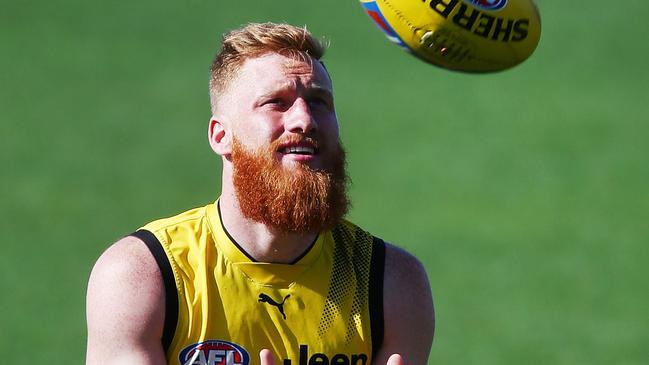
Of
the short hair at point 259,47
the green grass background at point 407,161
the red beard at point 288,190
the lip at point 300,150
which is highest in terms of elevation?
the short hair at point 259,47

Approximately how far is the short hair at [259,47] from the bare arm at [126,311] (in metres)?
0.94

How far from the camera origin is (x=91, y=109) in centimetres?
1905

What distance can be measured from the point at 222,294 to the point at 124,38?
15868 millimetres

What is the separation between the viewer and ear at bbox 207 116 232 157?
6.46 metres

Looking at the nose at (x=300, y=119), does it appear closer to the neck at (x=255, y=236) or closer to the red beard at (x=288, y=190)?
the red beard at (x=288, y=190)

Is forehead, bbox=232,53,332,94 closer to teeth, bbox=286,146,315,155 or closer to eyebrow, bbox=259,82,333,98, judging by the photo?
eyebrow, bbox=259,82,333,98

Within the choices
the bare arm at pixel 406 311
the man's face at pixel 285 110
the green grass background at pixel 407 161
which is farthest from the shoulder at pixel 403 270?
the green grass background at pixel 407 161

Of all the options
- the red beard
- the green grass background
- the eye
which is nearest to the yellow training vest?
the red beard

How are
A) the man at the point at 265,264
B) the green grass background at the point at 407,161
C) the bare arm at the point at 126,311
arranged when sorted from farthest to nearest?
the green grass background at the point at 407,161 → the man at the point at 265,264 → the bare arm at the point at 126,311

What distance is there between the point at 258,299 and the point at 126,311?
632mm

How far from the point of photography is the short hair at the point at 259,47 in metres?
6.45

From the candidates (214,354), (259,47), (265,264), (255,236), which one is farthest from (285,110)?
(214,354)

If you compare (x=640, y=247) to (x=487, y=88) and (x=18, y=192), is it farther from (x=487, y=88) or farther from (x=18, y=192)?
(x=18, y=192)

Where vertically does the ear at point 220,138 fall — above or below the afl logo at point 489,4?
below
